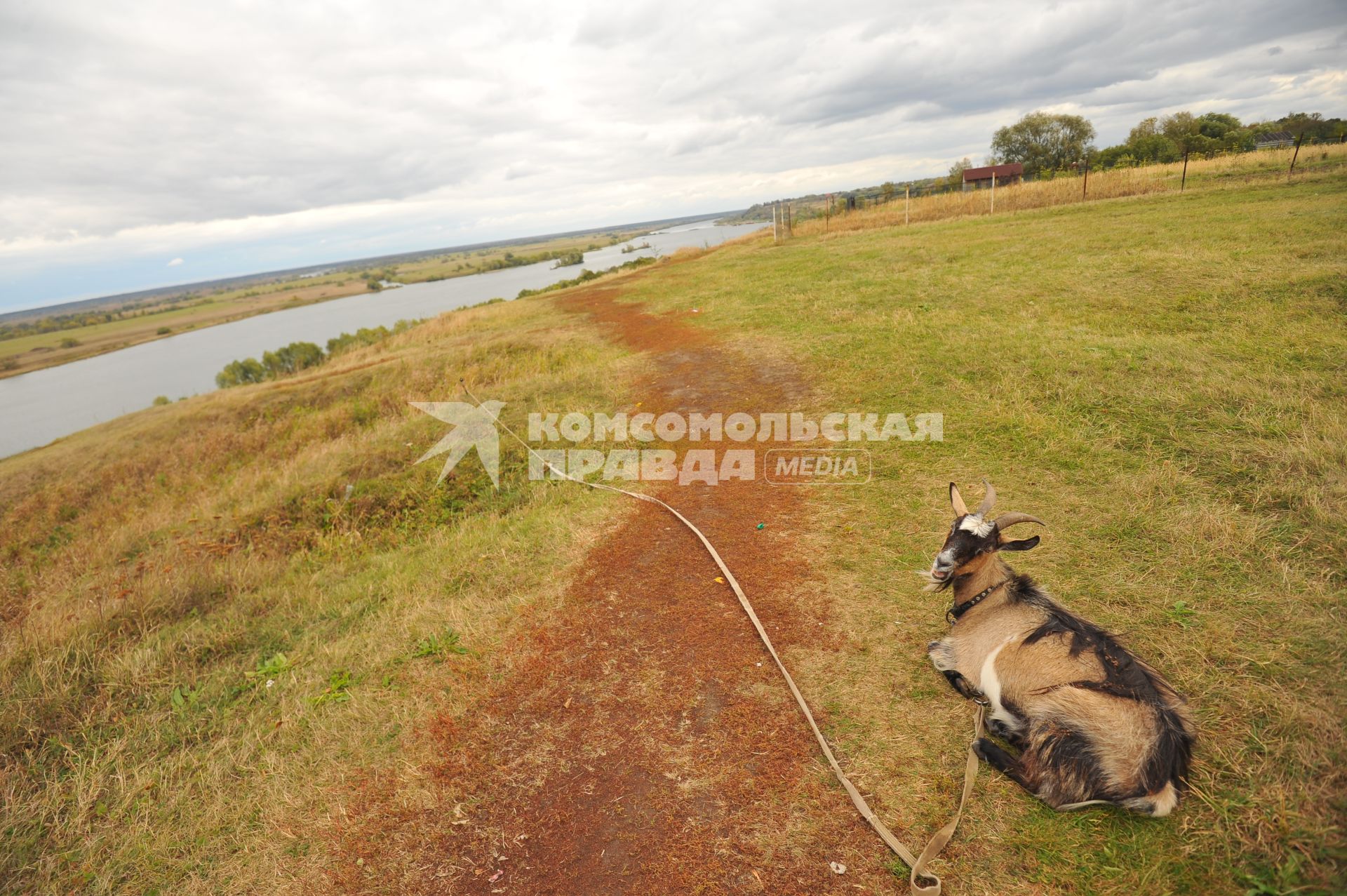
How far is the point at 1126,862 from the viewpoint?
282 cm

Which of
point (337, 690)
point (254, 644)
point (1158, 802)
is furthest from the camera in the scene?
point (254, 644)

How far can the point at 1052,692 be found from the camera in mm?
3451

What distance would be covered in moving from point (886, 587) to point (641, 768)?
276cm

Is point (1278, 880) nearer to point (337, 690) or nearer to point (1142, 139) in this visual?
point (337, 690)

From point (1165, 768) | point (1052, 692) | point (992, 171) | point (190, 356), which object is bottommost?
point (1165, 768)

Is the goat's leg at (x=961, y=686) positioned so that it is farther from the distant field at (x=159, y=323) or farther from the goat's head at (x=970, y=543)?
the distant field at (x=159, y=323)

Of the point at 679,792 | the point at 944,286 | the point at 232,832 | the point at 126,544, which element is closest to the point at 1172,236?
the point at 944,286

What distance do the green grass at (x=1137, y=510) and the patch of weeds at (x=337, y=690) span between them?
12.4ft

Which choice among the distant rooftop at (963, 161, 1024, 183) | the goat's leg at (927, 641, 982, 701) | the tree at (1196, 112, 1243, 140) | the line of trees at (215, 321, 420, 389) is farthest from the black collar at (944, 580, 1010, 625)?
the tree at (1196, 112, 1243, 140)

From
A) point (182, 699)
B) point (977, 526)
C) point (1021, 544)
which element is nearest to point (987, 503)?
point (977, 526)

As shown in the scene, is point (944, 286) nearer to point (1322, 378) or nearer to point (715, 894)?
point (1322, 378)

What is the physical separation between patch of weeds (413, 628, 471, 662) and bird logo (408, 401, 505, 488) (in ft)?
12.4

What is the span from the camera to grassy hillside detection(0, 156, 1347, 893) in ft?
10.7

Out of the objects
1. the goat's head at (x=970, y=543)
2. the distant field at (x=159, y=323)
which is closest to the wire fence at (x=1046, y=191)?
the goat's head at (x=970, y=543)
